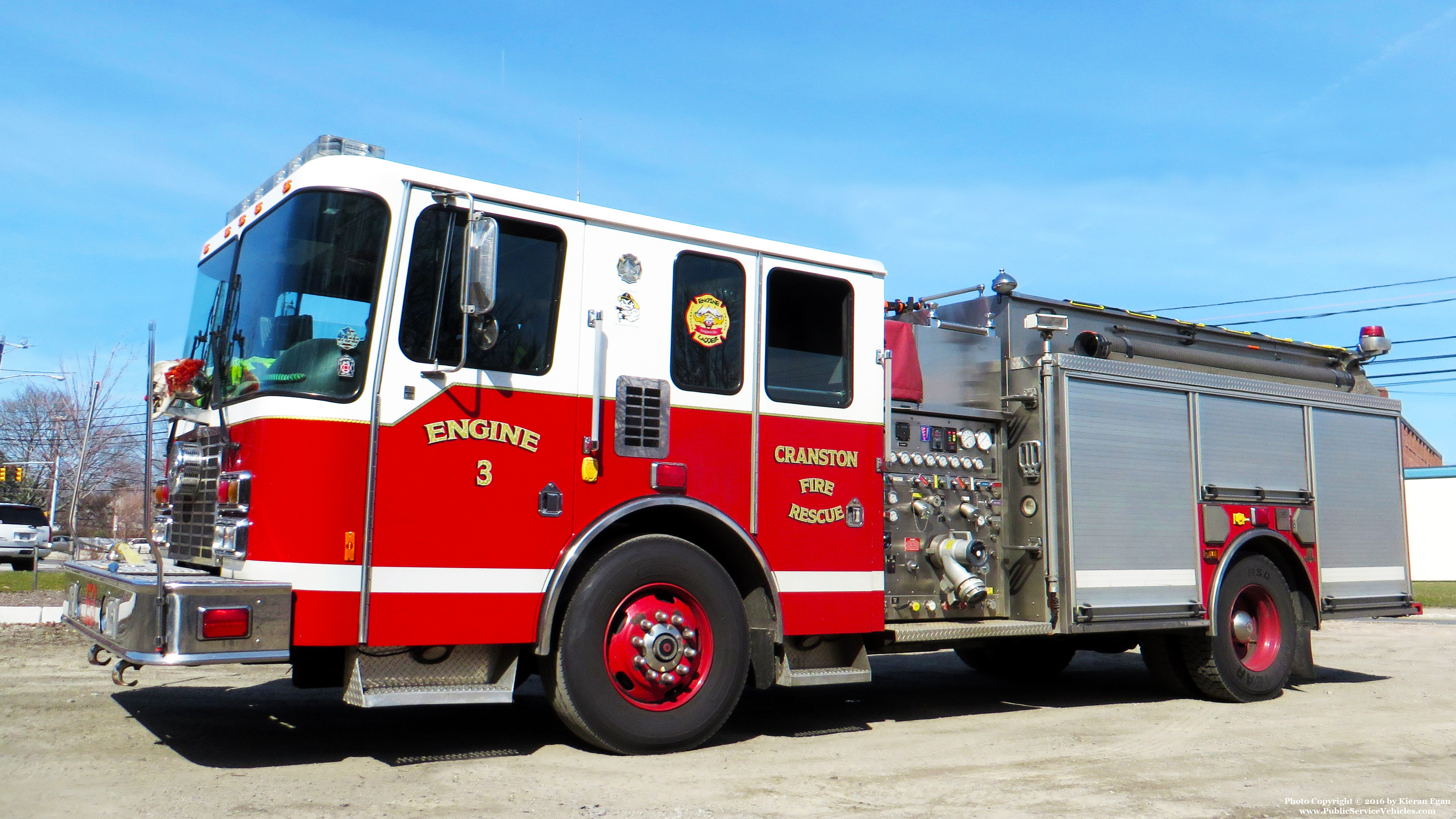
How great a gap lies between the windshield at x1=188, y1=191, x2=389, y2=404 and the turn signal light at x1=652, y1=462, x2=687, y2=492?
1568mm

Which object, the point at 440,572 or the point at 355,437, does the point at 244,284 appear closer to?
the point at 355,437

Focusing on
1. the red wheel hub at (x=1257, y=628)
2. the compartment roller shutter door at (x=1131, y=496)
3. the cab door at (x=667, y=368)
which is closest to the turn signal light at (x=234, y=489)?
the cab door at (x=667, y=368)

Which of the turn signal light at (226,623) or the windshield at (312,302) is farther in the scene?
the windshield at (312,302)

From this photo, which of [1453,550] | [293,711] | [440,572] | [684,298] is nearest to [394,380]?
[440,572]

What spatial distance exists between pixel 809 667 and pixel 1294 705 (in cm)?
415

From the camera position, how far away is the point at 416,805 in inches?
179

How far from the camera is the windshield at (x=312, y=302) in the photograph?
5.02 metres

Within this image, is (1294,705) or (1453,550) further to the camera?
(1453,550)

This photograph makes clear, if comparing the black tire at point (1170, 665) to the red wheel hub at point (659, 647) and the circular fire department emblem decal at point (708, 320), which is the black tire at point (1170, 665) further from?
the circular fire department emblem decal at point (708, 320)

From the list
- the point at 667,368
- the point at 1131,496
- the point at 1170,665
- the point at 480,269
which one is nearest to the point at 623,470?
the point at 667,368

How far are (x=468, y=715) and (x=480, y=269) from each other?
3.23m

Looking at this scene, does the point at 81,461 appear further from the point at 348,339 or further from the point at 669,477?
the point at 669,477

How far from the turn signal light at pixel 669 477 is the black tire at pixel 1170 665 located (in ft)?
14.2

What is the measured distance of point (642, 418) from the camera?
583 cm
